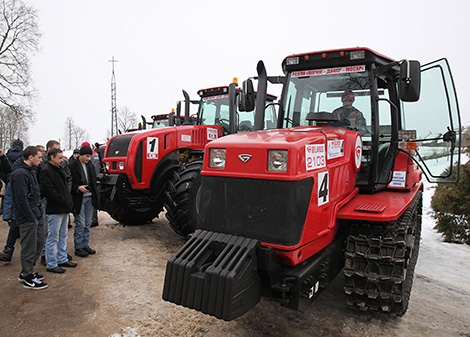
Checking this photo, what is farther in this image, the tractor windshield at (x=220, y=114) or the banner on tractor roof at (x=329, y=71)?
the tractor windshield at (x=220, y=114)

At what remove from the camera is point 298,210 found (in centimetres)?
274

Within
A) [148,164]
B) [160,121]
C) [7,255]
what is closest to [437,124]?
[148,164]

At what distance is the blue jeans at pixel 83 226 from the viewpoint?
18.4 ft

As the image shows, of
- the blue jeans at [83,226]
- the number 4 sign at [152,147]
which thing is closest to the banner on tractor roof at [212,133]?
the number 4 sign at [152,147]

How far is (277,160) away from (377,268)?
143 cm

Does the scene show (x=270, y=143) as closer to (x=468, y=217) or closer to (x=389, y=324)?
(x=389, y=324)

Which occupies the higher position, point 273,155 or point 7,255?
point 273,155

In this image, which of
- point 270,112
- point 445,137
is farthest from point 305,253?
point 270,112

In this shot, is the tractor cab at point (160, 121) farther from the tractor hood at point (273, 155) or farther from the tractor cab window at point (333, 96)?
the tractor hood at point (273, 155)

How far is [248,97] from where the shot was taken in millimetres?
4355

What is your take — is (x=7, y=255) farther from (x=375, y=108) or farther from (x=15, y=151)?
(x=375, y=108)

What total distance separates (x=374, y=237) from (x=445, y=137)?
200 centimetres

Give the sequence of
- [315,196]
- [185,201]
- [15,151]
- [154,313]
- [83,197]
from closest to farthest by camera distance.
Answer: [315,196]
[154,313]
[185,201]
[83,197]
[15,151]

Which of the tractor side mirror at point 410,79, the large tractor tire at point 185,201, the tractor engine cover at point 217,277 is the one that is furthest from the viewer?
the large tractor tire at point 185,201
